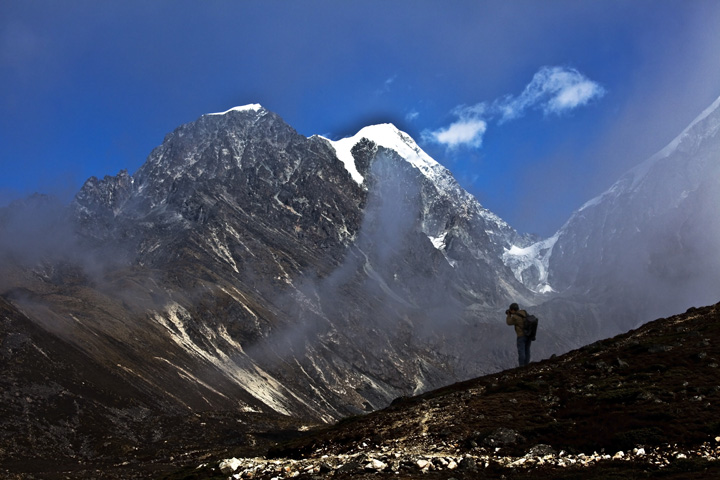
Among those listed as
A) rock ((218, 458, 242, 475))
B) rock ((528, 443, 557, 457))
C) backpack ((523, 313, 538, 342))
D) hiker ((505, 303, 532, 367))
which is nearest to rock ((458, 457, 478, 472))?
rock ((528, 443, 557, 457))

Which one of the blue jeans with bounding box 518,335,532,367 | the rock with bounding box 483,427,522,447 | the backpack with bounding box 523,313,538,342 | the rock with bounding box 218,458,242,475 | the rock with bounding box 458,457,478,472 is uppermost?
the backpack with bounding box 523,313,538,342

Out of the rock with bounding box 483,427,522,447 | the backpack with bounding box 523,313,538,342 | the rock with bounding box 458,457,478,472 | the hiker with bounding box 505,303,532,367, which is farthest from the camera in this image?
the hiker with bounding box 505,303,532,367

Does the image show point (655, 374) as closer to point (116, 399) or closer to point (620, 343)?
point (620, 343)

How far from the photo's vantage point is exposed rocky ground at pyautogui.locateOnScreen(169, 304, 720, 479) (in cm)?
2958

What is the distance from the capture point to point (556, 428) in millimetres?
34688

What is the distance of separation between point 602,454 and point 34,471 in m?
110

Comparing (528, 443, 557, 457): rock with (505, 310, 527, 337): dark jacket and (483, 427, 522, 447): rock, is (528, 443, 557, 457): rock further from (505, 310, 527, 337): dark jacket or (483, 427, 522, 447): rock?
(505, 310, 527, 337): dark jacket

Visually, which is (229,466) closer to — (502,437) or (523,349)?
(502,437)

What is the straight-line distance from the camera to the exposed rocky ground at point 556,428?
97.0 ft

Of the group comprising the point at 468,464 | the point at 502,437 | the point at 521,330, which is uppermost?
the point at 521,330

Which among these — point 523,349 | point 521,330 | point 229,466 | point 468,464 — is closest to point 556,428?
point 468,464

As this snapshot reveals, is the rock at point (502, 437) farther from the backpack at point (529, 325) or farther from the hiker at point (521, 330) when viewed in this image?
the backpack at point (529, 325)

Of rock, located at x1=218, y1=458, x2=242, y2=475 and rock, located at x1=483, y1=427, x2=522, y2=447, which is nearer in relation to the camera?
rock, located at x1=483, y1=427, x2=522, y2=447

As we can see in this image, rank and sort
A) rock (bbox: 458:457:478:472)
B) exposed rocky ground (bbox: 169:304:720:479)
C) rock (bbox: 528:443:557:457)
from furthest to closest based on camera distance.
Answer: rock (bbox: 528:443:557:457) < rock (bbox: 458:457:478:472) < exposed rocky ground (bbox: 169:304:720:479)
